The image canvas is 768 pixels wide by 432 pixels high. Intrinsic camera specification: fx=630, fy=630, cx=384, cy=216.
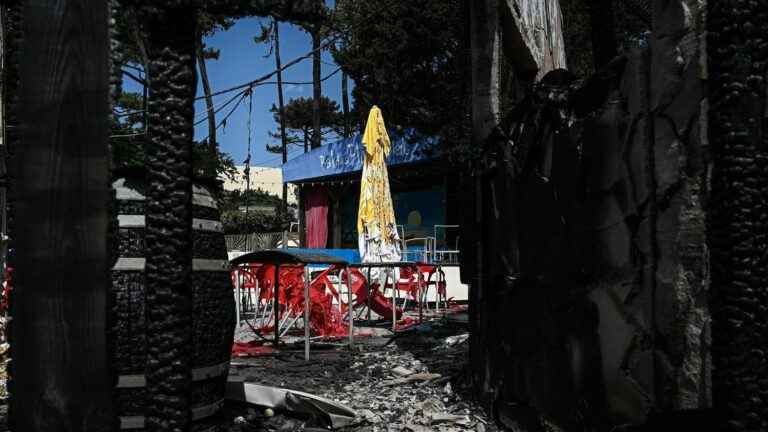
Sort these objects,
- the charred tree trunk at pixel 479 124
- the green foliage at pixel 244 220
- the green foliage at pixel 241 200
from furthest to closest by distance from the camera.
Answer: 1. the green foliage at pixel 241 200
2. the green foliage at pixel 244 220
3. the charred tree trunk at pixel 479 124

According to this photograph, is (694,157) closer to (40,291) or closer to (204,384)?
(40,291)

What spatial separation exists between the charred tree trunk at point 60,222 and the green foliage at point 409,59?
55.8ft

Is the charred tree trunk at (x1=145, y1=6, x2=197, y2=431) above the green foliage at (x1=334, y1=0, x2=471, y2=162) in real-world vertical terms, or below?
below

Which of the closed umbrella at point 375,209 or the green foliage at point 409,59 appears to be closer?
the closed umbrella at point 375,209

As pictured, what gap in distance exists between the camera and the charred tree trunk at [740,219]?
6.16 feet

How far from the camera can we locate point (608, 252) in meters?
2.70

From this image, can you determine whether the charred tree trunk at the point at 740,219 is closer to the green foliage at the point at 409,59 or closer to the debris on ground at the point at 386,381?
the debris on ground at the point at 386,381

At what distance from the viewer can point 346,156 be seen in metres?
23.6

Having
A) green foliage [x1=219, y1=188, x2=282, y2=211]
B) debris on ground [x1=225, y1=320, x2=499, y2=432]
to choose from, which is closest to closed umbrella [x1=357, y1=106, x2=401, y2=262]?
debris on ground [x1=225, y1=320, x2=499, y2=432]

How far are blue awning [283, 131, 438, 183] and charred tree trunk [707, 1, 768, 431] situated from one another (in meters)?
18.1

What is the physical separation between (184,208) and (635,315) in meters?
1.76

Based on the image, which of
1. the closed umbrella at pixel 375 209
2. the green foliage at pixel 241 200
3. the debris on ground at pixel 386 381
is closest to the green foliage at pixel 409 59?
the closed umbrella at pixel 375 209

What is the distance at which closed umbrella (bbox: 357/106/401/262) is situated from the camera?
38.6ft

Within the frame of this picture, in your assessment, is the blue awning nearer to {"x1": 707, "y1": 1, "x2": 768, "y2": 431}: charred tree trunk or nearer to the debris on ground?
the debris on ground
